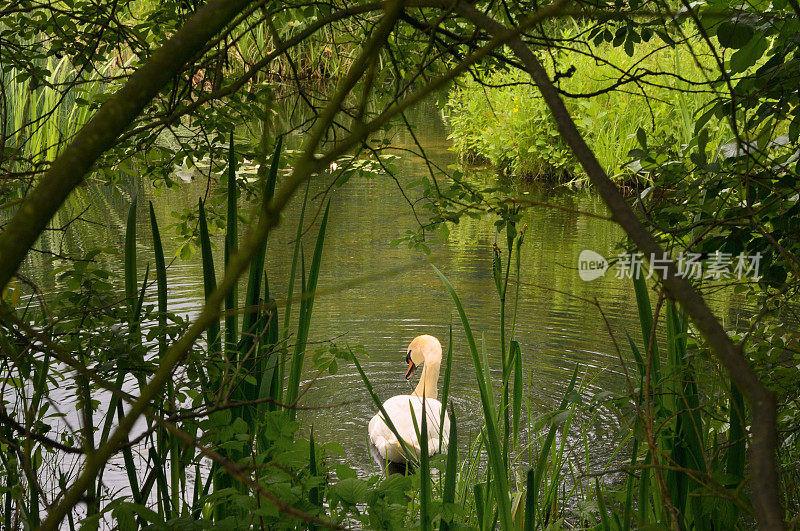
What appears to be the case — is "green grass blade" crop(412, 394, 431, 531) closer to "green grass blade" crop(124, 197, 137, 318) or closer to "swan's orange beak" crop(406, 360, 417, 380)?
"green grass blade" crop(124, 197, 137, 318)

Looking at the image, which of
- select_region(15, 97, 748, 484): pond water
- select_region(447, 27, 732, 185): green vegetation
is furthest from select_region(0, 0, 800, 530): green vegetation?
select_region(447, 27, 732, 185): green vegetation

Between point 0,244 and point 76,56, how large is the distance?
177 cm

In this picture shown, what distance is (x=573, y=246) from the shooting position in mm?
7141

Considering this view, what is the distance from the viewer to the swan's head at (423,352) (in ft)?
15.5

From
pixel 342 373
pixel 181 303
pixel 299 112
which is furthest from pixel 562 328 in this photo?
pixel 299 112

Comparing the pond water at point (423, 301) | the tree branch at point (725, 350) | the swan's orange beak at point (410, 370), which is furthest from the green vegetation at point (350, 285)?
the swan's orange beak at point (410, 370)

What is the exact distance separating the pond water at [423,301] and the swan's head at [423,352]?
0.55ft

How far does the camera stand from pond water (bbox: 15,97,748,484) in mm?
4594

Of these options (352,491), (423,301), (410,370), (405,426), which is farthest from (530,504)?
(423,301)

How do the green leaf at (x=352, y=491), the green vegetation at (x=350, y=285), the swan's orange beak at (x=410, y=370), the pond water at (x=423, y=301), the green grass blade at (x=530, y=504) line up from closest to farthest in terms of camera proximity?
the green vegetation at (x=350, y=285) < the green leaf at (x=352, y=491) < the green grass blade at (x=530, y=504) < the pond water at (x=423, y=301) < the swan's orange beak at (x=410, y=370)

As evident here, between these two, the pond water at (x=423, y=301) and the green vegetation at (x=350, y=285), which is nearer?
the green vegetation at (x=350, y=285)

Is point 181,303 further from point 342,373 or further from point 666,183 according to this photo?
point 666,183

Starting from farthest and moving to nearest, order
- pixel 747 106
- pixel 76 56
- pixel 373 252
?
pixel 373 252 → pixel 76 56 → pixel 747 106

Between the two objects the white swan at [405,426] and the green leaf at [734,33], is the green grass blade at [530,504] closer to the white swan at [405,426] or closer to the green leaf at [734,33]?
the green leaf at [734,33]
